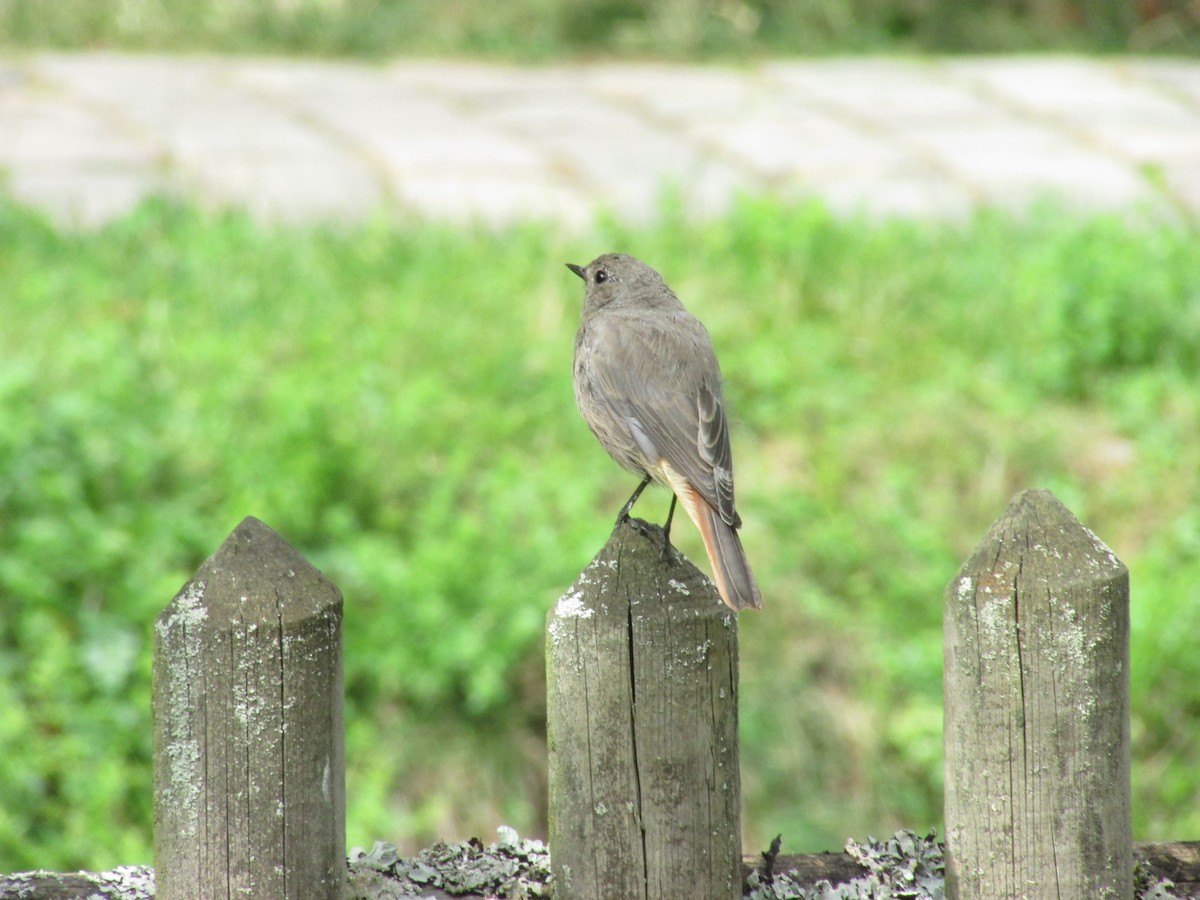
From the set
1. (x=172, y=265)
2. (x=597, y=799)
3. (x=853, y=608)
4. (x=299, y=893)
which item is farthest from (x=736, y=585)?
(x=172, y=265)

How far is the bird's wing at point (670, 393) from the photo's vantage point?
2.55 meters

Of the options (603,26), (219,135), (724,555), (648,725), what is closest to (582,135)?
(219,135)

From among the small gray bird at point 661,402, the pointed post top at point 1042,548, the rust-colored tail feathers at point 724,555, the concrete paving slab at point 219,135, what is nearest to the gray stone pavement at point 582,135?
the concrete paving slab at point 219,135

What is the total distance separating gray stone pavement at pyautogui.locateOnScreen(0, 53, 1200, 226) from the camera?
6715 millimetres

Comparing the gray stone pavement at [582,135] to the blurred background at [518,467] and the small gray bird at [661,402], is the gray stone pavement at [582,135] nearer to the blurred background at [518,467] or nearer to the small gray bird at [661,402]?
the blurred background at [518,467]

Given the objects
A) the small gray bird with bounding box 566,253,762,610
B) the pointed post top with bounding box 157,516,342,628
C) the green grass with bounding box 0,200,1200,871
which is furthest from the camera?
the green grass with bounding box 0,200,1200,871

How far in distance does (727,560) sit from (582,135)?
225 inches

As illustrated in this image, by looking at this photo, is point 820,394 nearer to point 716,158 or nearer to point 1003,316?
point 1003,316

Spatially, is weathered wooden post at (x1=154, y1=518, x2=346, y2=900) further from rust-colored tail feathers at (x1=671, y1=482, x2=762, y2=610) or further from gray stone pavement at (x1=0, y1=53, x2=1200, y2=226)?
gray stone pavement at (x1=0, y1=53, x2=1200, y2=226)

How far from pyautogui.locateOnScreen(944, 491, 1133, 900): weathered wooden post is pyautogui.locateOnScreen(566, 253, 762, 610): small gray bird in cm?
68

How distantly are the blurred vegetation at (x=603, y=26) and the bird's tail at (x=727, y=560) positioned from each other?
24.7 feet

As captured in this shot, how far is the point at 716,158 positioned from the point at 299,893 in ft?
19.5

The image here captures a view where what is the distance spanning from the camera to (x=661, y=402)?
2588mm

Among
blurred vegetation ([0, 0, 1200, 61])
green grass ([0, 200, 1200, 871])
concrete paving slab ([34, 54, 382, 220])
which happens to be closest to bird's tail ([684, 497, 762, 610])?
green grass ([0, 200, 1200, 871])
